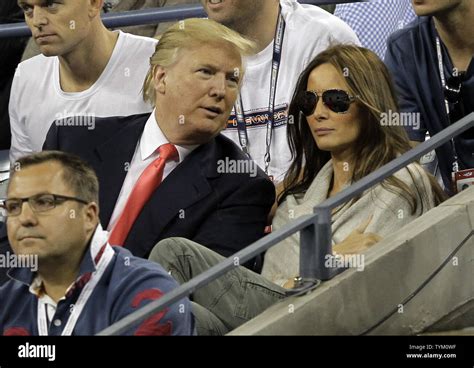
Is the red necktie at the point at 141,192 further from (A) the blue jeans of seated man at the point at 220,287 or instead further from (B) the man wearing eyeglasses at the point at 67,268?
(B) the man wearing eyeglasses at the point at 67,268

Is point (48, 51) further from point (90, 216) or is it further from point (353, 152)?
point (90, 216)

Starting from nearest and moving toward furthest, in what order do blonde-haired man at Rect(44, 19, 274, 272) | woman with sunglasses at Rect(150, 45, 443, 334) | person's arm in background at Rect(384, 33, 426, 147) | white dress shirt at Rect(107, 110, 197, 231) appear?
woman with sunglasses at Rect(150, 45, 443, 334) < blonde-haired man at Rect(44, 19, 274, 272) < white dress shirt at Rect(107, 110, 197, 231) < person's arm in background at Rect(384, 33, 426, 147)

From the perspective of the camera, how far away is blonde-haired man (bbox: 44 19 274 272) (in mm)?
6621

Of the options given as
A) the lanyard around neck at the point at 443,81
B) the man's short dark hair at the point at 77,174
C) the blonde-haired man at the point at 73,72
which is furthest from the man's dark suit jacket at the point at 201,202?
the lanyard around neck at the point at 443,81

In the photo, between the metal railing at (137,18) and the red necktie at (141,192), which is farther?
the metal railing at (137,18)

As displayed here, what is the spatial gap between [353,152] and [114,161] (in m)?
1.05

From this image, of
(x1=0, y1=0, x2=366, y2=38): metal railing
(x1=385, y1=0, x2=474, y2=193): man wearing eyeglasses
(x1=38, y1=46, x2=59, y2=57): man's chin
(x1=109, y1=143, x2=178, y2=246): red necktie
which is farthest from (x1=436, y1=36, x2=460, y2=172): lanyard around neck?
(x1=38, y1=46, x2=59, y2=57): man's chin

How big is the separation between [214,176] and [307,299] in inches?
33.3

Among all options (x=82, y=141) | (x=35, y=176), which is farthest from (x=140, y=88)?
(x=35, y=176)

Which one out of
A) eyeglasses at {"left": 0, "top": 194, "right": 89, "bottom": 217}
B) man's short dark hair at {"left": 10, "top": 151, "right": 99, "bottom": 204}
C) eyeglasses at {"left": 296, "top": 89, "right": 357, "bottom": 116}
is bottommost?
eyeglasses at {"left": 0, "top": 194, "right": 89, "bottom": 217}

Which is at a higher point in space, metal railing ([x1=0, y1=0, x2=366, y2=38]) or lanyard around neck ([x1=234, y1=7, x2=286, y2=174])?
metal railing ([x1=0, y1=0, x2=366, y2=38])

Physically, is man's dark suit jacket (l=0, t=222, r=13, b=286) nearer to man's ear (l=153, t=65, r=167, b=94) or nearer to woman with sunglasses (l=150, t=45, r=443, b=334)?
man's ear (l=153, t=65, r=167, b=94)

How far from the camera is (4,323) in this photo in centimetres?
589

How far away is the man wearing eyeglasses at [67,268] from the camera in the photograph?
571 centimetres
